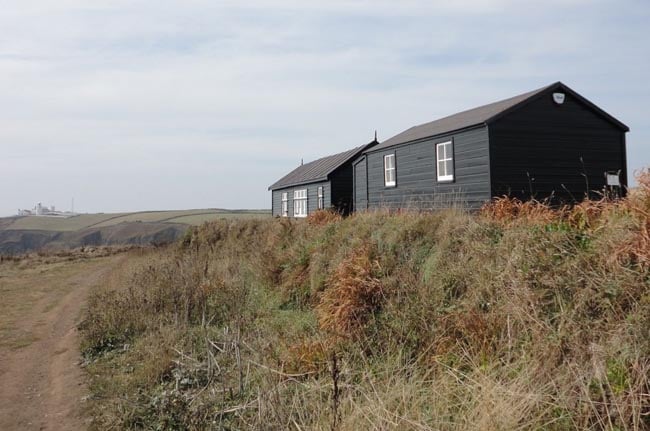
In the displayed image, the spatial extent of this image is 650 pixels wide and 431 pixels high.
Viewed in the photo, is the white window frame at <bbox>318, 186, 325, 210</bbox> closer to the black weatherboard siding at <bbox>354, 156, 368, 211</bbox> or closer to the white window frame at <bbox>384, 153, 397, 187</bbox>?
the black weatherboard siding at <bbox>354, 156, 368, 211</bbox>

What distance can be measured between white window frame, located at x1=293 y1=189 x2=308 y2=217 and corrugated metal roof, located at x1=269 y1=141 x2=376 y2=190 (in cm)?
63

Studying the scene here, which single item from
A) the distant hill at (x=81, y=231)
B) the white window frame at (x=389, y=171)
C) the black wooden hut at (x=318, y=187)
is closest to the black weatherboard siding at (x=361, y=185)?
the black wooden hut at (x=318, y=187)

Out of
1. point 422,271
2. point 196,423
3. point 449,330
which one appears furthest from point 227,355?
point 422,271

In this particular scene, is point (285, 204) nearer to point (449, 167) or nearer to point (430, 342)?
point (449, 167)

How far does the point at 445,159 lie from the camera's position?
1582cm

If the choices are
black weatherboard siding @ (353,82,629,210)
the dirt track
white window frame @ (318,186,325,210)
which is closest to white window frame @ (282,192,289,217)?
white window frame @ (318,186,325,210)

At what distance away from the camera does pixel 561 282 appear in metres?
4.94

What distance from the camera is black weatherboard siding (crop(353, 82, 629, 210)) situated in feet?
46.7

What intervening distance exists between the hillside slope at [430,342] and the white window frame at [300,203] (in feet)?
67.4

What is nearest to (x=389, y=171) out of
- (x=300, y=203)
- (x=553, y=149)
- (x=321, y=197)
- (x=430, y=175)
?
(x=430, y=175)

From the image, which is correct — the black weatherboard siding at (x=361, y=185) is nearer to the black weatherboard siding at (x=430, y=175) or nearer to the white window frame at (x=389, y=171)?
the black weatherboard siding at (x=430, y=175)

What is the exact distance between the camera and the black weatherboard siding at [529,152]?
1424cm

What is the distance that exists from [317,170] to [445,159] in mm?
14569

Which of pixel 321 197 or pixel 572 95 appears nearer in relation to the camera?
pixel 572 95
